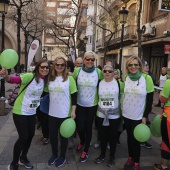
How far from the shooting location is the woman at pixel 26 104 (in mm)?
3568

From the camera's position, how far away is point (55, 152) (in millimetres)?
4102

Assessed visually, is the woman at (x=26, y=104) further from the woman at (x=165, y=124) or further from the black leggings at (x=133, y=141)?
the woman at (x=165, y=124)

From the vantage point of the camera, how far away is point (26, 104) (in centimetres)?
360

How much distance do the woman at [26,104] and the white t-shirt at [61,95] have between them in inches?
7.5

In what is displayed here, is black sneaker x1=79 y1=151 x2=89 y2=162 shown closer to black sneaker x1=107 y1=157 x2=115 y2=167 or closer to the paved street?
the paved street

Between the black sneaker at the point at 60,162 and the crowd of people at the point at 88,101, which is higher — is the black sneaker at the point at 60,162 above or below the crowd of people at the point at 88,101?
below

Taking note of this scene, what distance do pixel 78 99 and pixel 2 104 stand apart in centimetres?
435

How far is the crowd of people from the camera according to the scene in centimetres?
362

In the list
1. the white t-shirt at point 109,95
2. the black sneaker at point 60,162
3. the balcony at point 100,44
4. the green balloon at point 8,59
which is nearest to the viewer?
the green balloon at point 8,59

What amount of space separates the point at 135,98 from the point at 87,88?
83 cm

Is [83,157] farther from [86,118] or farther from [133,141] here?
[133,141]

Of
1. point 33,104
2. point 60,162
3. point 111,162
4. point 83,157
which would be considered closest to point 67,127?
point 33,104

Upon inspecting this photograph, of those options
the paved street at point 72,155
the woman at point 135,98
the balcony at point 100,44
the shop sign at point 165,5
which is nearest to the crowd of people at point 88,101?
the woman at point 135,98

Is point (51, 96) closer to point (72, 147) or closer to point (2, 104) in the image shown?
point (72, 147)
